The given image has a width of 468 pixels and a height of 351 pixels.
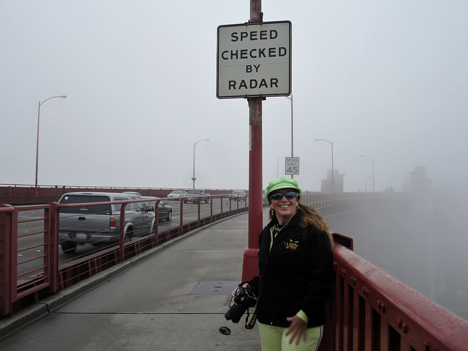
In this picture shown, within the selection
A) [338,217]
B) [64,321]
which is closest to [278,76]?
[64,321]

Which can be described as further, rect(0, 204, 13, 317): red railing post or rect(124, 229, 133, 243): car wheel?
rect(124, 229, 133, 243): car wheel

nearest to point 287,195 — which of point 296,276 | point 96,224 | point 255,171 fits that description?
point 296,276

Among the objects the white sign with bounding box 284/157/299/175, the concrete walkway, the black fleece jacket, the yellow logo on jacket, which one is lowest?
the concrete walkway

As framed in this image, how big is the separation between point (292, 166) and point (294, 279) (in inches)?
840

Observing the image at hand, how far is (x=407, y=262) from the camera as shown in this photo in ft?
378

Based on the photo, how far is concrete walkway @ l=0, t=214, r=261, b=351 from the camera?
3.51 metres

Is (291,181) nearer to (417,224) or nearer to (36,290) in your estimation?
(36,290)

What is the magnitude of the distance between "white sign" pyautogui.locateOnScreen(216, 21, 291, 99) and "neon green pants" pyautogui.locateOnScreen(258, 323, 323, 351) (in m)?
3.04

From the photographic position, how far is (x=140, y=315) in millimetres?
4262

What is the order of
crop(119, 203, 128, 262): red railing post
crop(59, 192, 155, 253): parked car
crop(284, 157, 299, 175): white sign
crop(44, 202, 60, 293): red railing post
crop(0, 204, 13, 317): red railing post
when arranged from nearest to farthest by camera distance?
crop(0, 204, 13, 317): red railing post < crop(44, 202, 60, 293): red railing post < crop(59, 192, 155, 253): parked car < crop(119, 203, 128, 262): red railing post < crop(284, 157, 299, 175): white sign

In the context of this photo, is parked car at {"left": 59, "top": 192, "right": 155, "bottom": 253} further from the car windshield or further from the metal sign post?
the metal sign post

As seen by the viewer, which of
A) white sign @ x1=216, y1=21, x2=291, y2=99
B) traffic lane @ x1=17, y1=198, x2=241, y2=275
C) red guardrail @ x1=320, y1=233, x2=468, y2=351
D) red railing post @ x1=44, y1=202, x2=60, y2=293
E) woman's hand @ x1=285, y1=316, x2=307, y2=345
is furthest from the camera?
traffic lane @ x1=17, y1=198, x2=241, y2=275

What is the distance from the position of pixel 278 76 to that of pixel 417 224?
151 metres

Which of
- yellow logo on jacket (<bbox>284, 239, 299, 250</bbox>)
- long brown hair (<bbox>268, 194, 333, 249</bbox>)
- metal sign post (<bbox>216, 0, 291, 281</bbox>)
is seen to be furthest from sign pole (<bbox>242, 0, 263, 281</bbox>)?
yellow logo on jacket (<bbox>284, 239, 299, 250</bbox>)
